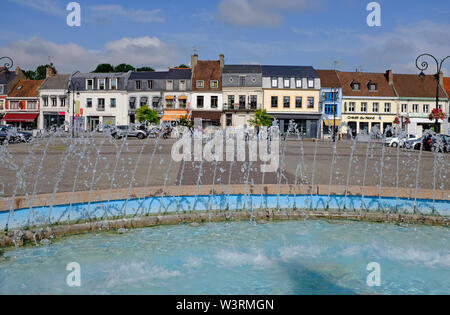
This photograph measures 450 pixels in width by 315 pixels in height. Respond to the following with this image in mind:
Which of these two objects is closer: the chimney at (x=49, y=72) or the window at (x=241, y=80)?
the window at (x=241, y=80)

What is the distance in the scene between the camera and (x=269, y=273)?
511 centimetres

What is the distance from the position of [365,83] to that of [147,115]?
30.4 m

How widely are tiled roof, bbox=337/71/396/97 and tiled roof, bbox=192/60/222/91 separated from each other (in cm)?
1733

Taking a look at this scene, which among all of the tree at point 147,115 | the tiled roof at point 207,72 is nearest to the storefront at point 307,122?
the tiled roof at point 207,72

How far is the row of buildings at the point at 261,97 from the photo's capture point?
54062mm

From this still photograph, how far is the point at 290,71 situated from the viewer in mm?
54656

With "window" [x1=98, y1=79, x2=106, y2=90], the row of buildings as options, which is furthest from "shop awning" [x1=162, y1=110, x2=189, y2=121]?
"window" [x1=98, y1=79, x2=106, y2=90]

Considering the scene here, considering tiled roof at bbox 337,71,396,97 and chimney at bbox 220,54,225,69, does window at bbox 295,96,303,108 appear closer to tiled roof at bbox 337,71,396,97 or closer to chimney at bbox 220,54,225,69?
tiled roof at bbox 337,71,396,97

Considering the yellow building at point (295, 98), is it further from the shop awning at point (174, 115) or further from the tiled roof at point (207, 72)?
the shop awning at point (174, 115)

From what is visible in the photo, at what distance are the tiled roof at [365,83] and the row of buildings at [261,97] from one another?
0.14m

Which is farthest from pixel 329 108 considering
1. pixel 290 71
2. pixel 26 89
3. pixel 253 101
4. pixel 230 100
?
pixel 26 89

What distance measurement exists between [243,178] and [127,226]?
15.5 feet

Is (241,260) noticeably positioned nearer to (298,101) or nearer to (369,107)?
(298,101)
